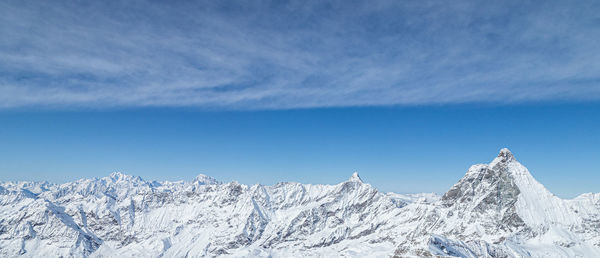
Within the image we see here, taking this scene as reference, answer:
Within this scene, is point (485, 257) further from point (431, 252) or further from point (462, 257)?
point (431, 252)

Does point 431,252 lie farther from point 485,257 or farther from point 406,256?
point 485,257

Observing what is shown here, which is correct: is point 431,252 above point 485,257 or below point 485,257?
above

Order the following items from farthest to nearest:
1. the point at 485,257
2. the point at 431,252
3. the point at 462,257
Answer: the point at 485,257 → the point at 462,257 → the point at 431,252

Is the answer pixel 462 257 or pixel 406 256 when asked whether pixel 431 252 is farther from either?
pixel 462 257

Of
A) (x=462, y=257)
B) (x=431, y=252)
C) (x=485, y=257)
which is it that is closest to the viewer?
(x=431, y=252)

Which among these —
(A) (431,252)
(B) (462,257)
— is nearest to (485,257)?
(B) (462,257)

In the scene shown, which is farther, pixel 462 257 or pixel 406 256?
pixel 462 257

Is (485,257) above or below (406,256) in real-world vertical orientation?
below
